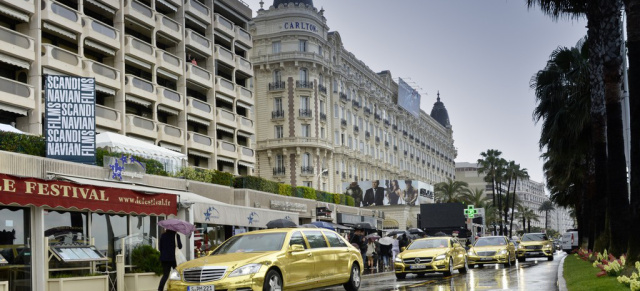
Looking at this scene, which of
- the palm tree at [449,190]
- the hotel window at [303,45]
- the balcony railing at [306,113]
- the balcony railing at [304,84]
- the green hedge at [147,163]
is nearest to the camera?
the green hedge at [147,163]

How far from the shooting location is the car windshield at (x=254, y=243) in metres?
14.4

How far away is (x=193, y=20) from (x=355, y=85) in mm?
36902

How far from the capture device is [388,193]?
91250mm

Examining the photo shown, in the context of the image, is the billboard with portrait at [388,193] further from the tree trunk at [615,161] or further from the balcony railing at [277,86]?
the tree trunk at [615,161]

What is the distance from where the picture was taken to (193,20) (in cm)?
5181

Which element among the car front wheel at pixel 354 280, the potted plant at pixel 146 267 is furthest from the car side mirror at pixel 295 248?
the potted plant at pixel 146 267

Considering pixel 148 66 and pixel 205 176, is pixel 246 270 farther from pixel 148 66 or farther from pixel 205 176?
pixel 148 66

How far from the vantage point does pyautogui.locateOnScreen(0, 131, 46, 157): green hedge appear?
22328 mm

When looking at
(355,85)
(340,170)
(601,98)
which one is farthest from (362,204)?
(601,98)

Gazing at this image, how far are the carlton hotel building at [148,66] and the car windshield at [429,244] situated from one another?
63.3 ft

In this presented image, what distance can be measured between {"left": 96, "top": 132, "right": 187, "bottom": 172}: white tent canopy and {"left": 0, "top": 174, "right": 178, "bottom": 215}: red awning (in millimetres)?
6742

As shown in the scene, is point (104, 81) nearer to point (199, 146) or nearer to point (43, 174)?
point (199, 146)

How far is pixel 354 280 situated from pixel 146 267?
20.3 feet

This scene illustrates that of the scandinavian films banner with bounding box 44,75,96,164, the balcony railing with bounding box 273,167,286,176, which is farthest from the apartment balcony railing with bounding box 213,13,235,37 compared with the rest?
the scandinavian films banner with bounding box 44,75,96,164
